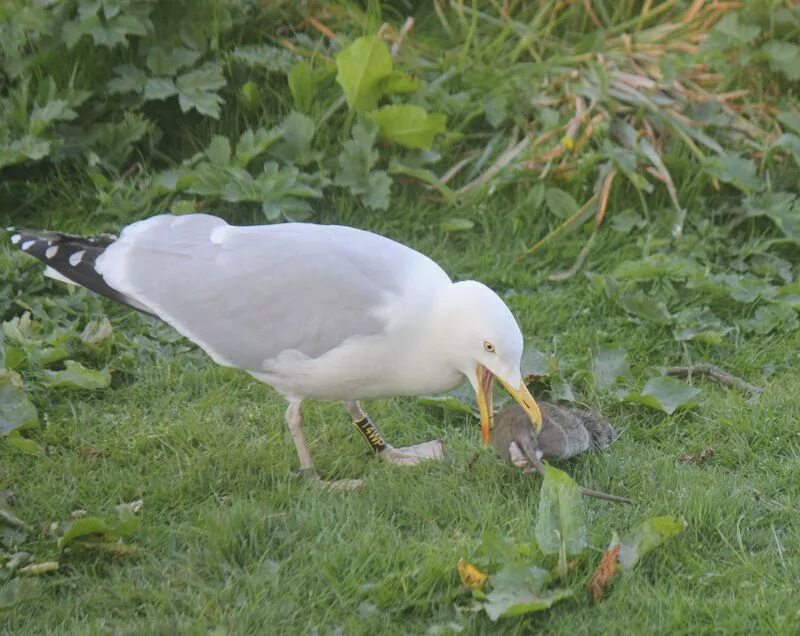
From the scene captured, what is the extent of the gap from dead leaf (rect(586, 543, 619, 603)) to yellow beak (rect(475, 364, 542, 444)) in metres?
0.50

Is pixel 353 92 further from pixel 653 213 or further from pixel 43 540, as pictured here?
pixel 43 540

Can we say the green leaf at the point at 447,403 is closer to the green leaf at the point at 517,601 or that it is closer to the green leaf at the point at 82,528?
the green leaf at the point at 517,601

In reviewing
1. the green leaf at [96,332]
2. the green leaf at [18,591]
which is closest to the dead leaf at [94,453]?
the green leaf at [96,332]

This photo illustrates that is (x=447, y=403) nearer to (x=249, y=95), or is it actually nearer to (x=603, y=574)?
(x=603, y=574)

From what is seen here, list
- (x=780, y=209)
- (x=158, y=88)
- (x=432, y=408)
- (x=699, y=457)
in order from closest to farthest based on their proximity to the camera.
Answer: (x=699, y=457) → (x=432, y=408) → (x=780, y=209) → (x=158, y=88)

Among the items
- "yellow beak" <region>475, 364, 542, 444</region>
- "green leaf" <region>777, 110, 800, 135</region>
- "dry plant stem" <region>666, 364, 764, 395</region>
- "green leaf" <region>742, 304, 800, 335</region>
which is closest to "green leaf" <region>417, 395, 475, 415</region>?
"yellow beak" <region>475, 364, 542, 444</region>

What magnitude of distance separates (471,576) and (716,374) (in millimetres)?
1724

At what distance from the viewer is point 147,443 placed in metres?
4.21

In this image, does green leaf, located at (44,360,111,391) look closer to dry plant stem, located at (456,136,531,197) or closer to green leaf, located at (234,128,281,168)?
green leaf, located at (234,128,281,168)

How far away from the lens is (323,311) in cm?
383

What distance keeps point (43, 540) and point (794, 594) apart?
2092 millimetres

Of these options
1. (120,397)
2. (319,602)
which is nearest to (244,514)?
(319,602)

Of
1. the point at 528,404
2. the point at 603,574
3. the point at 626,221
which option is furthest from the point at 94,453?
the point at 626,221

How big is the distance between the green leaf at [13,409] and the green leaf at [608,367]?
1.97m
